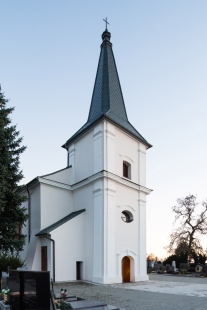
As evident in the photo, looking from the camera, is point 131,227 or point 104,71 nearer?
point 131,227

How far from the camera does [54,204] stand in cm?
2014

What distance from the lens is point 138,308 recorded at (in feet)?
31.2

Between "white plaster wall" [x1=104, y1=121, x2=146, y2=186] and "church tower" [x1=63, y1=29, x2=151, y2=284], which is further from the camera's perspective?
"white plaster wall" [x1=104, y1=121, x2=146, y2=186]

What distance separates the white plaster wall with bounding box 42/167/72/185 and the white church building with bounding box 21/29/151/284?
0.22 ft

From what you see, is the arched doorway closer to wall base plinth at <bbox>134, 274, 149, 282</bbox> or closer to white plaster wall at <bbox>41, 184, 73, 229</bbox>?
wall base plinth at <bbox>134, 274, 149, 282</bbox>

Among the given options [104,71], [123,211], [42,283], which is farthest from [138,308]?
[104,71]

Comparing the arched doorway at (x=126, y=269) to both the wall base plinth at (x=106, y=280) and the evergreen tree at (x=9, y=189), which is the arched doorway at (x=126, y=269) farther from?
the evergreen tree at (x=9, y=189)

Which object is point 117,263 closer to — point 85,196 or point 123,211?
point 123,211

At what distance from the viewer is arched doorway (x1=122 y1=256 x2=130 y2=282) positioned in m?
19.0

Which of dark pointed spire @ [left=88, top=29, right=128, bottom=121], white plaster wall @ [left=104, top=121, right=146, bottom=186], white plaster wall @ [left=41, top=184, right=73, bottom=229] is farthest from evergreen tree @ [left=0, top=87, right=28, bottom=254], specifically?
dark pointed spire @ [left=88, top=29, right=128, bottom=121]

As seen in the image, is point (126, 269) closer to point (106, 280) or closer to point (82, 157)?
point (106, 280)

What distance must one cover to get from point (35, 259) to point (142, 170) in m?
8.83

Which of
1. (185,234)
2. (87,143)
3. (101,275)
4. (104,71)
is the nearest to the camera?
(101,275)

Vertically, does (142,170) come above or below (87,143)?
below
